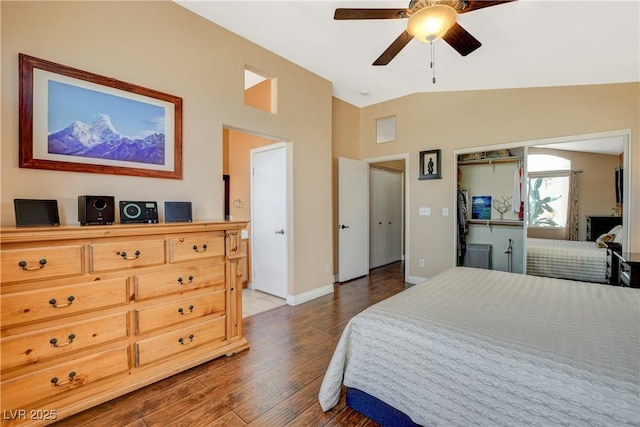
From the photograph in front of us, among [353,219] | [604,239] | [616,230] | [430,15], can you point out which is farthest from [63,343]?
[604,239]

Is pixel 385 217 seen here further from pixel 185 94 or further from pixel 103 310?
pixel 103 310

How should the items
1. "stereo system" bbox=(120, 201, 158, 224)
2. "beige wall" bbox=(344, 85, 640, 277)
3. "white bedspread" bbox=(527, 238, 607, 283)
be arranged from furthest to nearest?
"white bedspread" bbox=(527, 238, 607, 283), "beige wall" bbox=(344, 85, 640, 277), "stereo system" bbox=(120, 201, 158, 224)

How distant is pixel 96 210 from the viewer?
1845 mm

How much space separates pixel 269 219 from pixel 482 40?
3.14m

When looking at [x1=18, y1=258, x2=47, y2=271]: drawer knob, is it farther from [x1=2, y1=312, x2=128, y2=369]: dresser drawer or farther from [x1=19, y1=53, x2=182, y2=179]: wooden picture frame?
[x1=19, y1=53, x2=182, y2=179]: wooden picture frame

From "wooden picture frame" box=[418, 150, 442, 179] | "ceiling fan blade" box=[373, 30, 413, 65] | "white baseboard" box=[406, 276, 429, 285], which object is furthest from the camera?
"white baseboard" box=[406, 276, 429, 285]

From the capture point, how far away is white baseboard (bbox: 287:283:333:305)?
3.55 m

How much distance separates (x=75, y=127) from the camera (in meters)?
1.93

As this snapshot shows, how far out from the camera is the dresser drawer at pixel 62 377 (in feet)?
4.68

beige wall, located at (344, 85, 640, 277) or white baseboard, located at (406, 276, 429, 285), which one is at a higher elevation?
beige wall, located at (344, 85, 640, 277)

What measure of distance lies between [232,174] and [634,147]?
16.5ft

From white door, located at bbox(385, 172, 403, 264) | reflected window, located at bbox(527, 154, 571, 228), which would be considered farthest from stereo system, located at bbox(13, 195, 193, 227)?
reflected window, located at bbox(527, 154, 571, 228)

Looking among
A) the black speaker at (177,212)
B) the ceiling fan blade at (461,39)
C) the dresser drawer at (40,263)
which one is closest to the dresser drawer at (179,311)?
the dresser drawer at (40,263)

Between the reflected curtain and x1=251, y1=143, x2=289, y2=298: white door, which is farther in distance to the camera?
the reflected curtain
